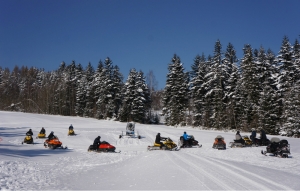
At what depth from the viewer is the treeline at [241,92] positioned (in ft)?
126

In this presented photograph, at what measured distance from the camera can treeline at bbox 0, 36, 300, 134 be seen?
39.2 m

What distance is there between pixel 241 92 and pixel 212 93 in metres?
5.95

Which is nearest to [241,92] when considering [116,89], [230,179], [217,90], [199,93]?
[217,90]

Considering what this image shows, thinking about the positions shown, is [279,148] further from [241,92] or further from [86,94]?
[86,94]

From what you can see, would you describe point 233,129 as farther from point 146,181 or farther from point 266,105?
point 146,181

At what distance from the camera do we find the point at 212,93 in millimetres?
49375

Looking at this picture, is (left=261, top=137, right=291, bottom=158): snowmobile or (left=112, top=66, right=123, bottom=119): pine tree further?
(left=112, top=66, right=123, bottom=119): pine tree

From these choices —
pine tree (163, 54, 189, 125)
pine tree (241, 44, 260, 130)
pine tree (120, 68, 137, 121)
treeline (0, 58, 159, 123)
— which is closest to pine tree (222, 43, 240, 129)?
pine tree (241, 44, 260, 130)

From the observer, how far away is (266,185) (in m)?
8.82

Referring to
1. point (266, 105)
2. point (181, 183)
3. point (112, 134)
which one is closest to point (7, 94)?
point (112, 134)

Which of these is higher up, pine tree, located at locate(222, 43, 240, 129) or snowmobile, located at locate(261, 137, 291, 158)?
pine tree, located at locate(222, 43, 240, 129)

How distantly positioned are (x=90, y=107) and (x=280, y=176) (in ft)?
206

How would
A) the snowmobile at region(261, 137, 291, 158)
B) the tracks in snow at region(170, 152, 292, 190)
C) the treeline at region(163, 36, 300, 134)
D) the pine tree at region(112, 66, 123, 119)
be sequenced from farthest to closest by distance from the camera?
the pine tree at region(112, 66, 123, 119) → the treeline at region(163, 36, 300, 134) → the snowmobile at region(261, 137, 291, 158) → the tracks in snow at region(170, 152, 292, 190)

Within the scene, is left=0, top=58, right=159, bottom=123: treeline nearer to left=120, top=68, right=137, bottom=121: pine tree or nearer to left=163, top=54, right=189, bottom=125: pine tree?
left=120, top=68, right=137, bottom=121: pine tree
